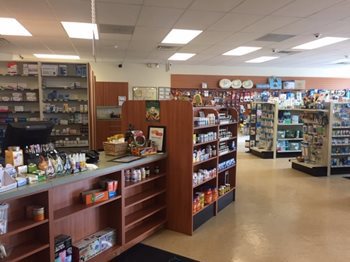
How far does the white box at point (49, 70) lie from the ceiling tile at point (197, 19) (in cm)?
297

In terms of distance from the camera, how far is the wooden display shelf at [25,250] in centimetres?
223

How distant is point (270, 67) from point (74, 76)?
8488mm

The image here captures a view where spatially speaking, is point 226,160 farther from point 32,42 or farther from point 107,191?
point 32,42

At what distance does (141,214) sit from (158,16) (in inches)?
131

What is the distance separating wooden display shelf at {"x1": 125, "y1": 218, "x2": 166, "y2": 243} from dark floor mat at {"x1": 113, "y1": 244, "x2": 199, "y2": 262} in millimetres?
126

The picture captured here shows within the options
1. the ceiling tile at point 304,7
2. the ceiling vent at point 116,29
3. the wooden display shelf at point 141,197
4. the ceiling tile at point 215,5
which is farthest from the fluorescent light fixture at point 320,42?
the wooden display shelf at point 141,197

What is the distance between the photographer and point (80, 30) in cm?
600

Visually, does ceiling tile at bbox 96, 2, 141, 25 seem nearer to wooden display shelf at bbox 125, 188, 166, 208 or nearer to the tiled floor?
wooden display shelf at bbox 125, 188, 166, 208

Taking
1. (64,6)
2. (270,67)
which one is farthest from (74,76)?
(270,67)

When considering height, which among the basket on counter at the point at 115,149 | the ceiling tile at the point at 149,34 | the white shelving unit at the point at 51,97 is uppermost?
the ceiling tile at the point at 149,34

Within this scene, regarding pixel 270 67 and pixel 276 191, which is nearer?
pixel 276 191

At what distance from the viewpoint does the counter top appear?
7.00 ft

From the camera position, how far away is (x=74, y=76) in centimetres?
678

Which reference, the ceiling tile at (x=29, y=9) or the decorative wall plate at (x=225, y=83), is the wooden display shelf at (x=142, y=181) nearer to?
the ceiling tile at (x=29, y=9)
